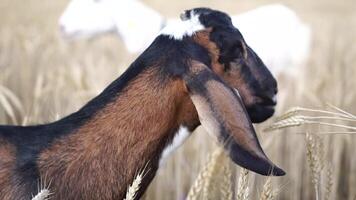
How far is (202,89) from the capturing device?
2229 mm

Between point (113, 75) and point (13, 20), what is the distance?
10.3 feet

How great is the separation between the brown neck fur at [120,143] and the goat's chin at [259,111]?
24cm

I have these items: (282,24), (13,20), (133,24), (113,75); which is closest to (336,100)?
(113,75)

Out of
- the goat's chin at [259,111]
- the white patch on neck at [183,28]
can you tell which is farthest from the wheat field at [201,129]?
the white patch on neck at [183,28]

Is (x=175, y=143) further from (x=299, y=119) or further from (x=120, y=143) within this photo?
(x=299, y=119)

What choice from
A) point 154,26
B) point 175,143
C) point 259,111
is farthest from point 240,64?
point 154,26

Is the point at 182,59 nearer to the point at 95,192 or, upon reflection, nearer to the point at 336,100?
the point at 95,192

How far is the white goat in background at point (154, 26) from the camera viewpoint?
6949 mm

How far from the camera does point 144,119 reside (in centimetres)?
241

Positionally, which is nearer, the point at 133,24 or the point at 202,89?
the point at 202,89

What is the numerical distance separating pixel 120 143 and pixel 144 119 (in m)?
0.11

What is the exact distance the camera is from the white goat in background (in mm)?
6949

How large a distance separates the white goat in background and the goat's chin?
155 inches

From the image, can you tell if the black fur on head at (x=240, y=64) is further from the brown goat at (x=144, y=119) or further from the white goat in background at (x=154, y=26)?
the white goat in background at (x=154, y=26)
